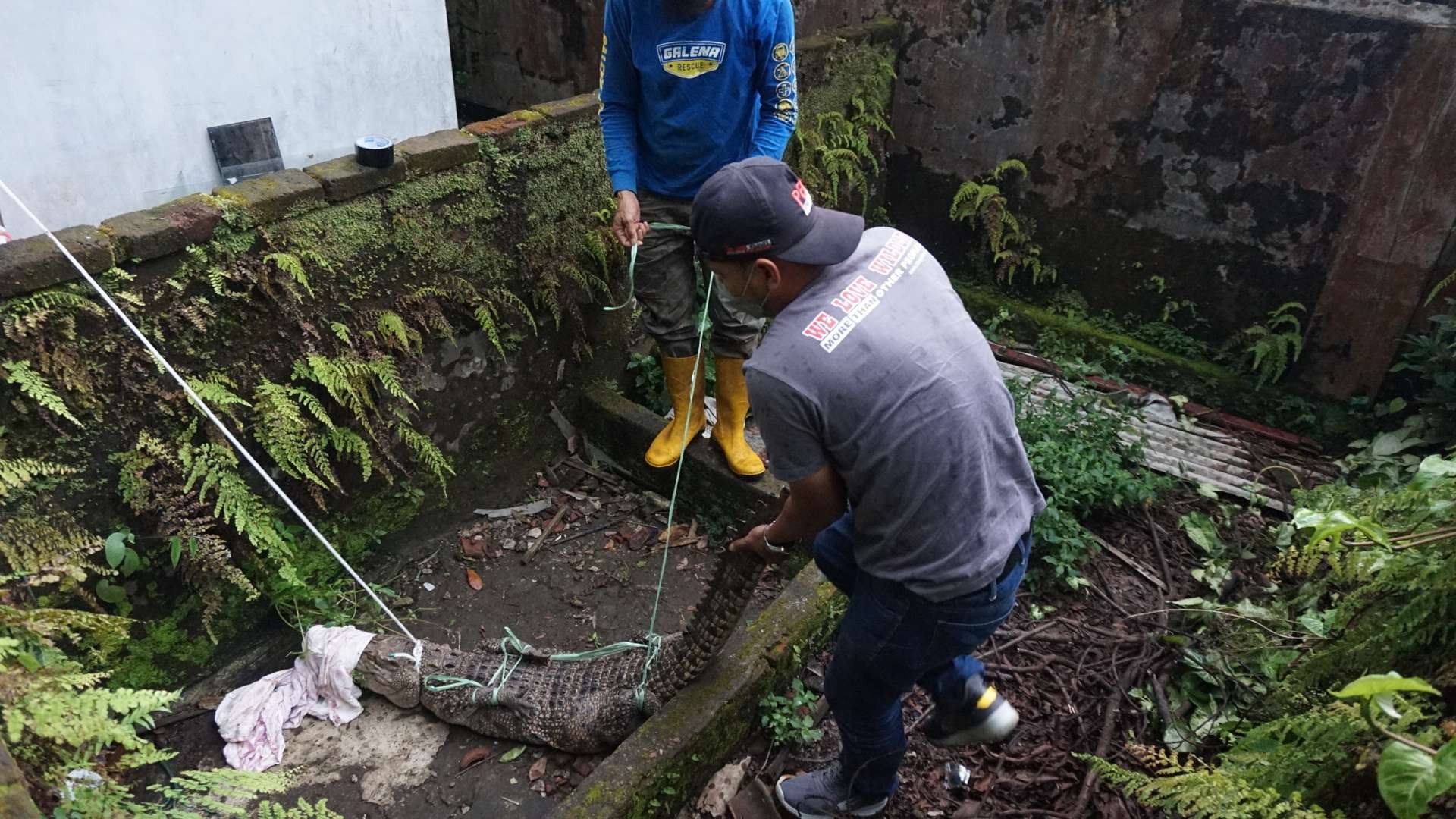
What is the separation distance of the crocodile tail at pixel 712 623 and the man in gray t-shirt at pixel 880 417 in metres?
0.52

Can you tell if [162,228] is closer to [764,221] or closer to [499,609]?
[499,609]

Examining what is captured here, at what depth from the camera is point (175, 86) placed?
511 cm

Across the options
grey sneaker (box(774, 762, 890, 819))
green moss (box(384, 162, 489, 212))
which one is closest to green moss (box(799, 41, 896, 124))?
green moss (box(384, 162, 489, 212))

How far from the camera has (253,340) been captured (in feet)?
10.9

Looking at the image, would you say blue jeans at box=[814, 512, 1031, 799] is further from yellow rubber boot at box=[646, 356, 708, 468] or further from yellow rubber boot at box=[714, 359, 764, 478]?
yellow rubber boot at box=[646, 356, 708, 468]

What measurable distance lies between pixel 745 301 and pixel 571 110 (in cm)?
232

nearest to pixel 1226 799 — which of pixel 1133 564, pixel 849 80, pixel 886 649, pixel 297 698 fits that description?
pixel 886 649

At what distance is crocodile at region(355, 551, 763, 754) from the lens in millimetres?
3115

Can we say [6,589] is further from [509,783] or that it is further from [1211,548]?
[1211,548]

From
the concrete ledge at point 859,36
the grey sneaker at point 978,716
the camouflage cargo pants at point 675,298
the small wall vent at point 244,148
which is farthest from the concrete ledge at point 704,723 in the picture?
the small wall vent at point 244,148

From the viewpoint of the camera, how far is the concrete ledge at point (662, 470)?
4.28 metres

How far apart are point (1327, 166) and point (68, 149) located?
7309 mm

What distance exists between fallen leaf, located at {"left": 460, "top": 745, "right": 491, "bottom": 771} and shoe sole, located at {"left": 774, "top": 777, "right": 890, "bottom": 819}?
1185 millimetres

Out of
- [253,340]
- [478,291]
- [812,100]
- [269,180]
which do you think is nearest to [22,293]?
[253,340]
